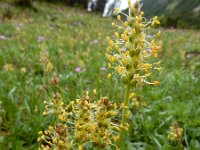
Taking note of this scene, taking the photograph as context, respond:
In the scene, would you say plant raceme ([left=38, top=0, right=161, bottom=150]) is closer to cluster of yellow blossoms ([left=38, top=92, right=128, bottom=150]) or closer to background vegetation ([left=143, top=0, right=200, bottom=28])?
cluster of yellow blossoms ([left=38, top=92, right=128, bottom=150])

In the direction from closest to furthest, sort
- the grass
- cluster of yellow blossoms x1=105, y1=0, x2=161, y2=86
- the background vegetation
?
cluster of yellow blossoms x1=105, y1=0, x2=161, y2=86
the grass
the background vegetation

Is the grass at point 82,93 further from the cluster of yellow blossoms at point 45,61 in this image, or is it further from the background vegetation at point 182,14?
the background vegetation at point 182,14

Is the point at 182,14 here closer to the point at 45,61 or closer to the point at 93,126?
the point at 45,61

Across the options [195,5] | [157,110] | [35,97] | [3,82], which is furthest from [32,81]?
[195,5]

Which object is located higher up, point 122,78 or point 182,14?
point 182,14

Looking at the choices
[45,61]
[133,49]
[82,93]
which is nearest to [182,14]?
[82,93]

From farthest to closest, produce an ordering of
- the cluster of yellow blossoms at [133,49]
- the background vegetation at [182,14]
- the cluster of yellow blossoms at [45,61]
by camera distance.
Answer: the background vegetation at [182,14]
the cluster of yellow blossoms at [45,61]
the cluster of yellow blossoms at [133,49]

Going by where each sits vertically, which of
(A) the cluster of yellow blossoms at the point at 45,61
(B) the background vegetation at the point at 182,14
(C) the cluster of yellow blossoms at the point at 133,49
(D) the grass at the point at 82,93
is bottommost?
(D) the grass at the point at 82,93

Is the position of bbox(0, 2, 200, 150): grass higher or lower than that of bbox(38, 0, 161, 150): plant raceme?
lower

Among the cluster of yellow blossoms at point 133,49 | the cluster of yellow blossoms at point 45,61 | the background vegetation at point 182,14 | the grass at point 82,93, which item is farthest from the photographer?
the background vegetation at point 182,14

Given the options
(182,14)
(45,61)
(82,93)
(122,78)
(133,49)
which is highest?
(182,14)

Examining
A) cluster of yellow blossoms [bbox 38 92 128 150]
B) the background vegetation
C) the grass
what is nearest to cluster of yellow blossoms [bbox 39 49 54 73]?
the grass

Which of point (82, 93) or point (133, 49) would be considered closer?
point (133, 49)

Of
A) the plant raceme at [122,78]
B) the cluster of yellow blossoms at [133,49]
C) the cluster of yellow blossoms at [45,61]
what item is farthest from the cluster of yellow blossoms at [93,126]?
the cluster of yellow blossoms at [45,61]
